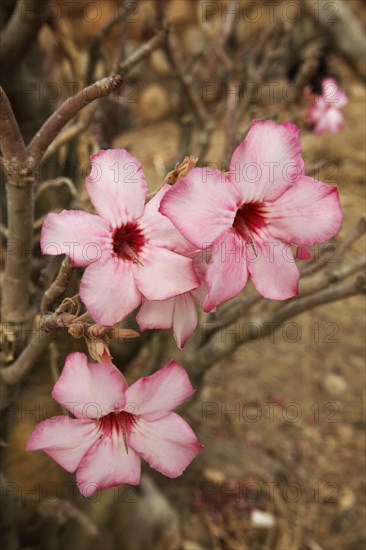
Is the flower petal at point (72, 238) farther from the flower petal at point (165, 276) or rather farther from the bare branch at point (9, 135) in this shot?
the bare branch at point (9, 135)

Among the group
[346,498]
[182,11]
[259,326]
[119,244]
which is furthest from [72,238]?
[182,11]

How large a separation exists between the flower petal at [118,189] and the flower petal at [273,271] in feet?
0.40

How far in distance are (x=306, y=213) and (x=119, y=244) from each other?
185mm

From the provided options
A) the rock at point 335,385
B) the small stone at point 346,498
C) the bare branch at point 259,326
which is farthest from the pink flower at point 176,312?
the rock at point 335,385

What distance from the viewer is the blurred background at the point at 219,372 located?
108 centimetres

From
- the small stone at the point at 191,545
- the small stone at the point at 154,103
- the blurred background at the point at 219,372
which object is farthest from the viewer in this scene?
the small stone at the point at 154,103

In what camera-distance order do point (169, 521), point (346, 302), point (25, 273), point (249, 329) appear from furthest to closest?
point (346, 302)
point (169, 521)
point (249, 329)
point (25, 273)

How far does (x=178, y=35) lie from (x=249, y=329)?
10.5 ft

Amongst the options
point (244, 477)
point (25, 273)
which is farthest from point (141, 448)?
point (244, 477)

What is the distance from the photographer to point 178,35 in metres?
3.85

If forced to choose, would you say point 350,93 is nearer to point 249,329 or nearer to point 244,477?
point 244,477

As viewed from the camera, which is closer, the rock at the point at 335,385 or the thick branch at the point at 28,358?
the thick branch at the point at 28,358

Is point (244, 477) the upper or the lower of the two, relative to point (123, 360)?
lower

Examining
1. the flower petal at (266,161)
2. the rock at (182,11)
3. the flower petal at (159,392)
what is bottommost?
the flower petal at (159,392)
